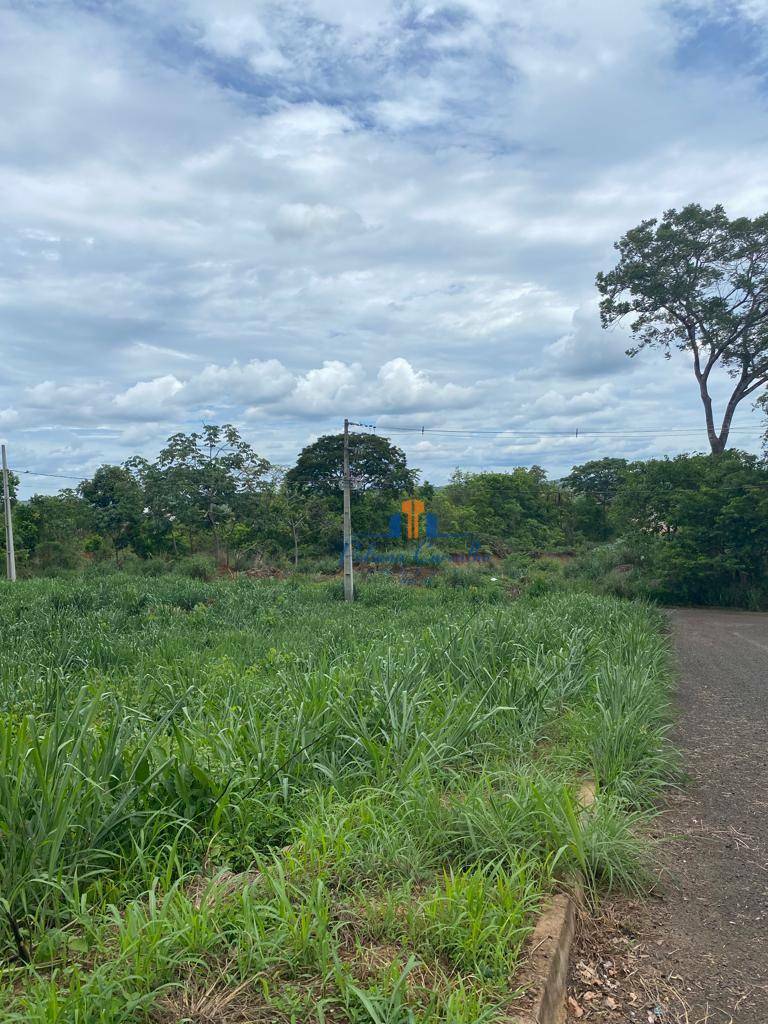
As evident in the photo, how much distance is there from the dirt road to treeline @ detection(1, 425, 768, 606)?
15.4 metres

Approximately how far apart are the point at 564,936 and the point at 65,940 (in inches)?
63.3

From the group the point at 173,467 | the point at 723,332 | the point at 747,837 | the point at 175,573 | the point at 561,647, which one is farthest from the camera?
the point at 173,467

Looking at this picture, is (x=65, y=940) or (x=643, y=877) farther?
(x=643, y=877)

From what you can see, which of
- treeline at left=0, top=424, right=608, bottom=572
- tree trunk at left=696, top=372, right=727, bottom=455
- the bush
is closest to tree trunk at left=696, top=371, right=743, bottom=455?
tree trunk at left=696, top=372, right=727, bottom=455

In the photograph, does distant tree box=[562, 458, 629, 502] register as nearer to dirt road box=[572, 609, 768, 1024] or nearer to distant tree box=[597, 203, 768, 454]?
distant tree box=[597, 203, 768, 454]

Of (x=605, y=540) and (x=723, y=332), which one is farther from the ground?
(x=723, y=332)

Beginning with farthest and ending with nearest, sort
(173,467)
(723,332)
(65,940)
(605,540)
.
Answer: (605,540) < (173,467) < (723,332) < (65,940)

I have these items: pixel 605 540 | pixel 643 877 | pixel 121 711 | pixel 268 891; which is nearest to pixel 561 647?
pixel 643 877

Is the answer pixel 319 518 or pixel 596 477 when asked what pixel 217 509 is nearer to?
pixel 319 518

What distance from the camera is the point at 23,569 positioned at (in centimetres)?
2656

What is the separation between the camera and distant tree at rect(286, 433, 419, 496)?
24547 mm

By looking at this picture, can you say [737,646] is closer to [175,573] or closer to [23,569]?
[175,573]

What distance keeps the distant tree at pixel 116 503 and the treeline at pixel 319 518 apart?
0.16ft

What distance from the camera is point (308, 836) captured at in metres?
2.75
